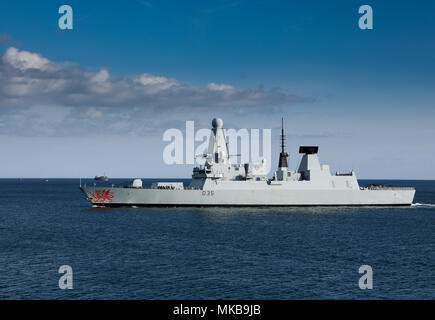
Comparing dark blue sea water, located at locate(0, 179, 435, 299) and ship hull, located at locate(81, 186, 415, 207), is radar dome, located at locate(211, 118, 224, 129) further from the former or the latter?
dark blue sea water, located at locate(0, 179, 435, 299)

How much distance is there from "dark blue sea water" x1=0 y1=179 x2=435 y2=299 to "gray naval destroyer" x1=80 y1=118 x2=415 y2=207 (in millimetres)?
5409

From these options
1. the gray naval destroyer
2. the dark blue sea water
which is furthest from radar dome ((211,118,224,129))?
the dark blue sea water

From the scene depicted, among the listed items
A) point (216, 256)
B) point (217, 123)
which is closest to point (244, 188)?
point (217, 123)

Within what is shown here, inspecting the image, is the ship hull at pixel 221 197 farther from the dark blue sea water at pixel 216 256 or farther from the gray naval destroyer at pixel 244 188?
the dark blue sea water at pixel 216 256

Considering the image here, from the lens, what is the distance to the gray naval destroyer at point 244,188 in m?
49.2

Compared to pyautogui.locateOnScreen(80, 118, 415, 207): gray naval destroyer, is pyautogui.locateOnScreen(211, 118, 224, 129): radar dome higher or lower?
higher

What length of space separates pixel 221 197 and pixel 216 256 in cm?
2427

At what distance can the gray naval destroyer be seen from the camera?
49219 millimetres

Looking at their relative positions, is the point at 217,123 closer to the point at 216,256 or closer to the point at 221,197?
the point at 221,197

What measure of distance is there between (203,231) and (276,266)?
1264 cm

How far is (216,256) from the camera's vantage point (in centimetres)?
2506
